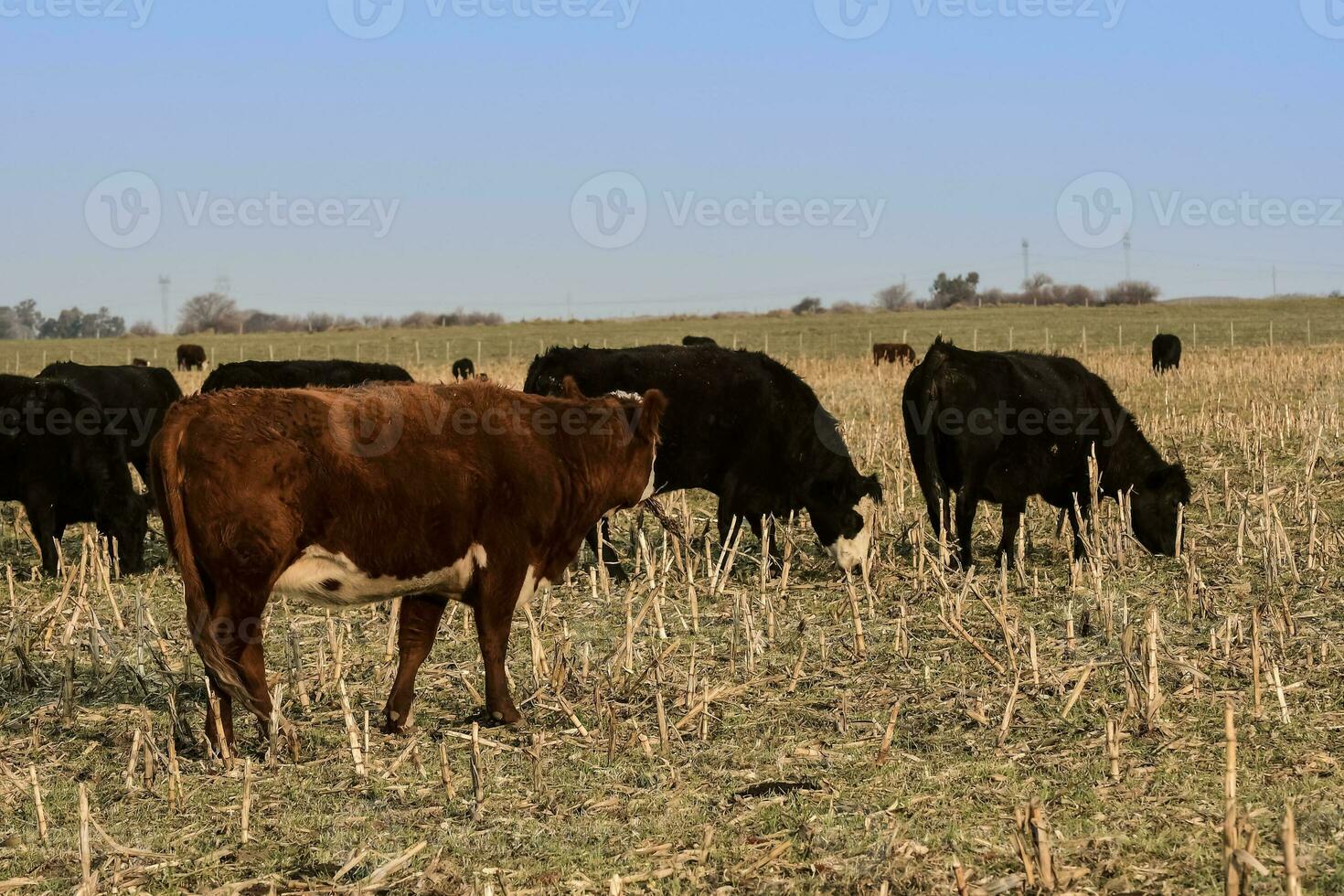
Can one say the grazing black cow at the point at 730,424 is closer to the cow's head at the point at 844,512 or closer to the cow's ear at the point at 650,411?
the cow's head at the point at 844,512

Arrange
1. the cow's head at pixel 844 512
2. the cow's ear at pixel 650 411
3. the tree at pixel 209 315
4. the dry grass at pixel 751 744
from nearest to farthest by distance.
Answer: the dry grass at pixel 751 744 → the cow's ear at pixel 650 411 → the cow's head at pixel 844 512 → the tree at pixel 209 315

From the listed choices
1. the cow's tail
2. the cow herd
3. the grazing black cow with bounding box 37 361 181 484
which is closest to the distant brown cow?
the grazing black cow with bounding box 37 361 181 484

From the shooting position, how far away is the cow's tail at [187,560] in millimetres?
5812

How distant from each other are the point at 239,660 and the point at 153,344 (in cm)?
6588

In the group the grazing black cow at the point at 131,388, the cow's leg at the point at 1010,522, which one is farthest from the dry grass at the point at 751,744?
the grazing black cow at the point at 131,388

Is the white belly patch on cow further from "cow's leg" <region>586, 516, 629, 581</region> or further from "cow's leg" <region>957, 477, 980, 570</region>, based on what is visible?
"cow's leg" <region>957, 477, 980, 570</region>

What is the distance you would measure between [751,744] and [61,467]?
8.29 meters

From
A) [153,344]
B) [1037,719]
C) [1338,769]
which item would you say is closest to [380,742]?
[1037,719]

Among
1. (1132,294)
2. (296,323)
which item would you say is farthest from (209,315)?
(1132,294)

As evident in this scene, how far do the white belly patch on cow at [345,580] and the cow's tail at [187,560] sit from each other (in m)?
0.32

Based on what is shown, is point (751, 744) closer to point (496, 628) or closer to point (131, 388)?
point (496, 628)

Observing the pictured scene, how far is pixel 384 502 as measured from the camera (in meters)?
6.13

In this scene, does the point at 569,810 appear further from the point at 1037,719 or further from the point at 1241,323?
the point at 1241,323

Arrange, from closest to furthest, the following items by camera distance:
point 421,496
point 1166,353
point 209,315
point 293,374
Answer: point 421,496
point 293,374
point 1166,353
point 209,315
